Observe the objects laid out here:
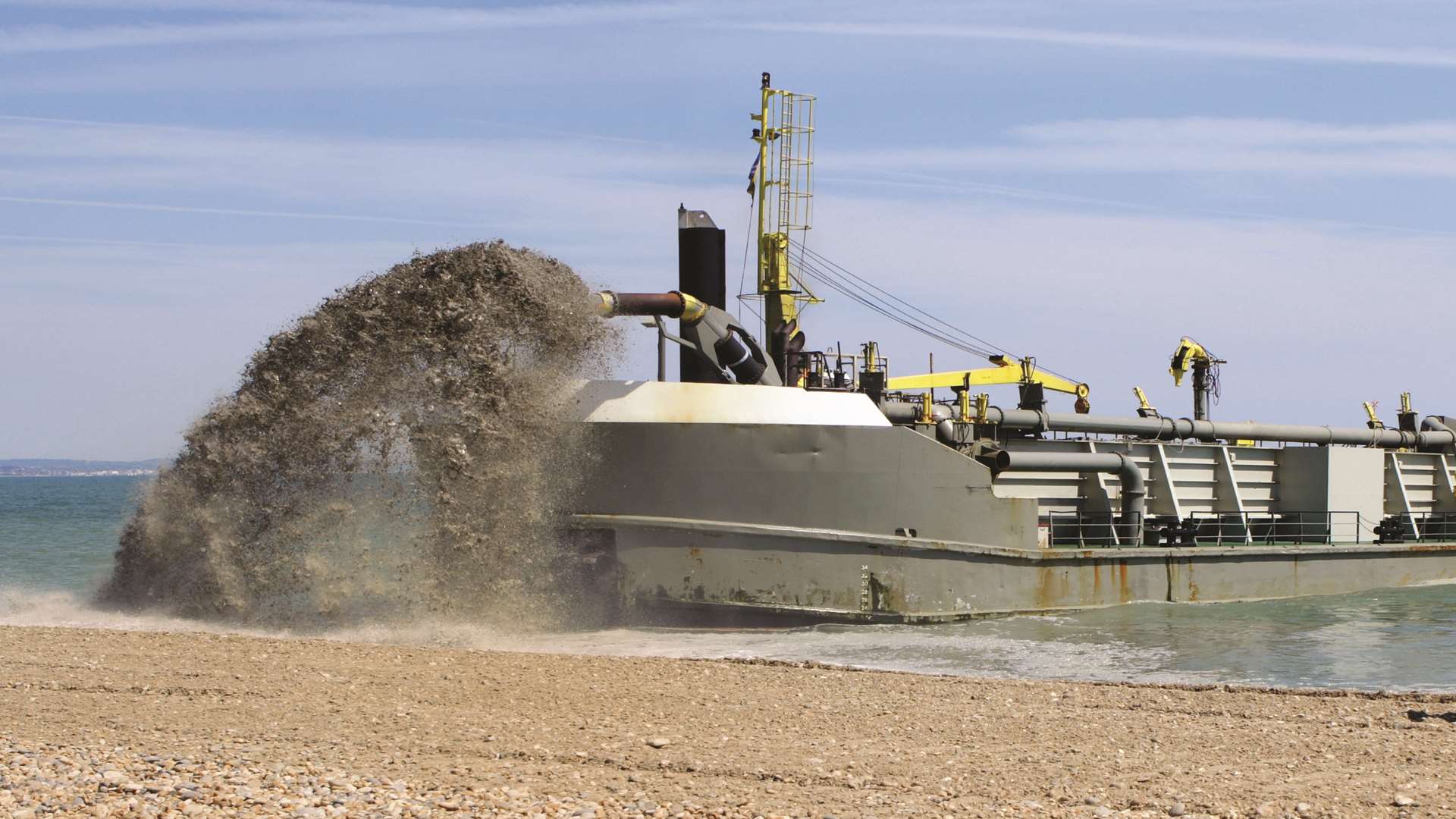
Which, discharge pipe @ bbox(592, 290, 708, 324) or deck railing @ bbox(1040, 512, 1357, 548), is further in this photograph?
deck railing @ bbox(1040, 512, 1357, 548)

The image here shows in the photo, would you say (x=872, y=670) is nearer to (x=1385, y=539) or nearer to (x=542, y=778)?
(x=542, y=778)

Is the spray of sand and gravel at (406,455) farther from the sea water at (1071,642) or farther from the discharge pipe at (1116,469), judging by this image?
the discharge pipe at (1116,469)

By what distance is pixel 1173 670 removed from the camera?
42.9 feet

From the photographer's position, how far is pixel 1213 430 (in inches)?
880

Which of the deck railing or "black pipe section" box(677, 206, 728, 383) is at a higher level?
"black pipe section" box(677, 206, 728, 383)

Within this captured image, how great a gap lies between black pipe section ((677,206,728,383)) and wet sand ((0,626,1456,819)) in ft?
16.0

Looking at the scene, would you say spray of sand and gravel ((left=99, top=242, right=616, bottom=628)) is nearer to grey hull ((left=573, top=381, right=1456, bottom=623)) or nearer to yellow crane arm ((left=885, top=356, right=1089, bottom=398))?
grey hull ((left=573, top=381, right=1456, bottom=623))

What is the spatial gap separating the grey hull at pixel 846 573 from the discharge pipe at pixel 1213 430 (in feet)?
7.47

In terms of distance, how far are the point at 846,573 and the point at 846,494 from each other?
866 mm

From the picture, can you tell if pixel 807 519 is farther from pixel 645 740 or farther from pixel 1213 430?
pixel 1213 430

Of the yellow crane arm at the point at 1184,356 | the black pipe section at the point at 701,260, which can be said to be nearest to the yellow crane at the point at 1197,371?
the yellow crane arm at the point at 1184,356

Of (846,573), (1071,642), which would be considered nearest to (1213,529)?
(1071,642)

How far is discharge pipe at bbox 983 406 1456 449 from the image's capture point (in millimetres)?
19297

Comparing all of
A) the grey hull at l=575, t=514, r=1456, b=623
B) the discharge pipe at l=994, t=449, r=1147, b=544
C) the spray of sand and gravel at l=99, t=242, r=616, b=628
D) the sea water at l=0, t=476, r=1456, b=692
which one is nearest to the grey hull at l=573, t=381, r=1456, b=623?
the grey hull at l=575, t=514, r=1456, b=623
